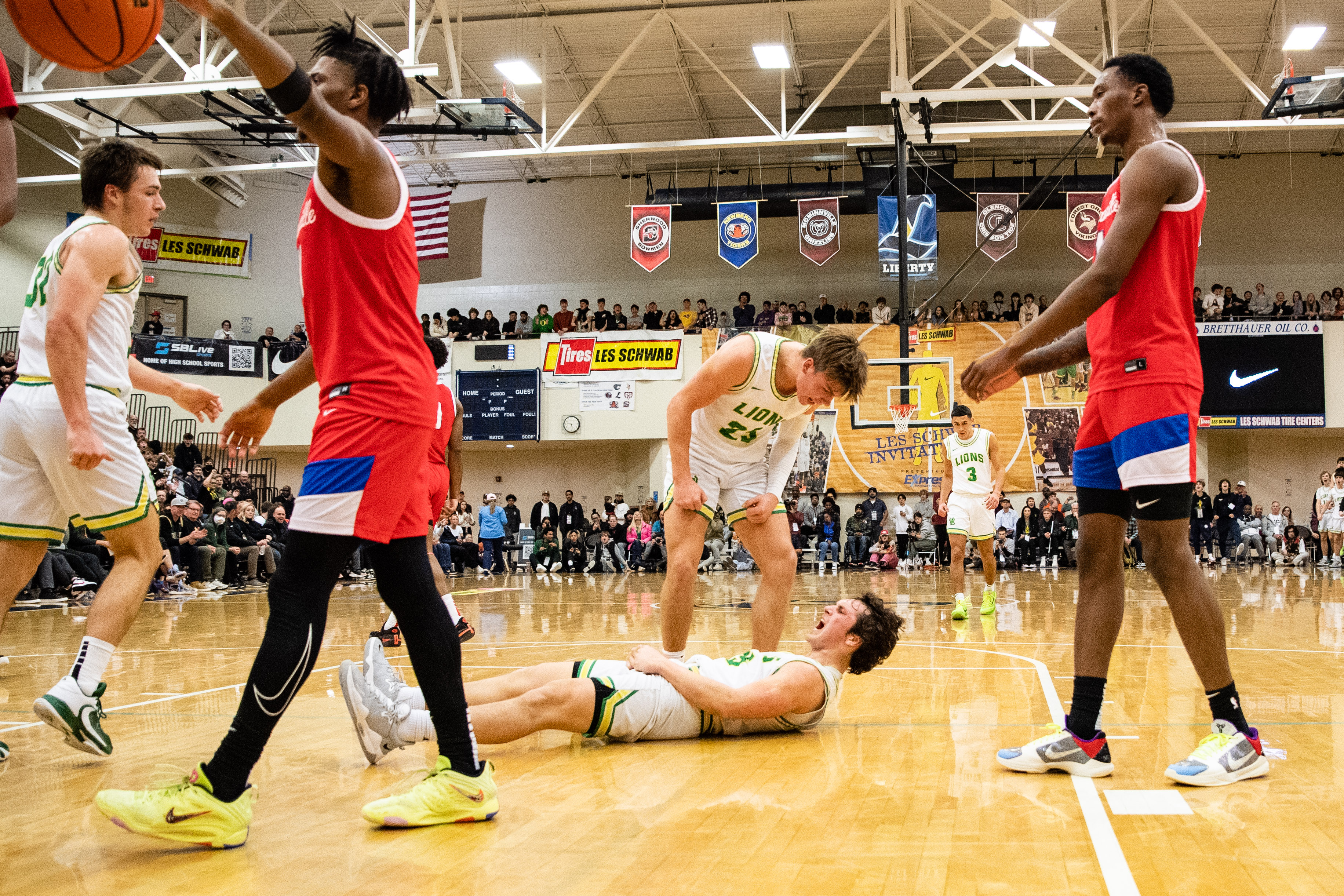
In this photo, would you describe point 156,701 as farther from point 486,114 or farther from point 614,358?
point 614,358

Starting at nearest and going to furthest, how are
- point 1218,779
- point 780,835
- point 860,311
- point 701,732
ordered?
point 780,835
point 1218,779
point 701,732
point 860,311

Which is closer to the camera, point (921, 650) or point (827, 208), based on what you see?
point (921, 650)

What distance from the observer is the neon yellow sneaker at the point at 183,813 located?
2.26 metres

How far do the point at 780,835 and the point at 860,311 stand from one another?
69.2ft

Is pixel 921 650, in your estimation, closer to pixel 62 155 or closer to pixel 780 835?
pixel 780 835

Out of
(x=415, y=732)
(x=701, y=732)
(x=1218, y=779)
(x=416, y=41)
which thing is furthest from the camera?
(x=416, y=41)

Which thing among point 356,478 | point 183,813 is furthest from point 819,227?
point 183,813

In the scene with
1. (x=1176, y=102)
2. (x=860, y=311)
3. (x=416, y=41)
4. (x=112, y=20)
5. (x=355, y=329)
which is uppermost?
(x=1176, y=102)

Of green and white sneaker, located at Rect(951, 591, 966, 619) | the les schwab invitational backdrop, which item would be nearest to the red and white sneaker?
green and white sneaker, located at Rect(951, 591, 966, 619)

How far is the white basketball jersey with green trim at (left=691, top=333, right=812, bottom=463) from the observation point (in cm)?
432

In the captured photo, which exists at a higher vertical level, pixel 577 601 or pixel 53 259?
pixel 53 259

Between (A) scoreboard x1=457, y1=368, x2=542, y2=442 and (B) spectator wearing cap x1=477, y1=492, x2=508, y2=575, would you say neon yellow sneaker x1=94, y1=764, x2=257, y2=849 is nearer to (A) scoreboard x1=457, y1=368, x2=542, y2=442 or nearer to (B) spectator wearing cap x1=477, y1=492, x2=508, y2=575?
(B) spectator wearing cap x1=477, y1=492, x2=508, y2=575

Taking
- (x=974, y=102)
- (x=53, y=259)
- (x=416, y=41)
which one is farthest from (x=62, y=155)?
(x=53, y=259)

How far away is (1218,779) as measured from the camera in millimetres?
2828
